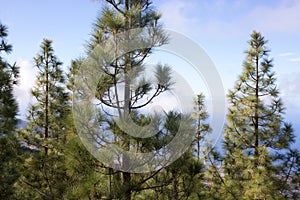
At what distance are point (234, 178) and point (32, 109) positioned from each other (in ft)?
18.0

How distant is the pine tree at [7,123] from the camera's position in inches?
191

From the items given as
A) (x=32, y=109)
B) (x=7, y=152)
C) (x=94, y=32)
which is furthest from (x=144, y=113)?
(x=32, y=109)

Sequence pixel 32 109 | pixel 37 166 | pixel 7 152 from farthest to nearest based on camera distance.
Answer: pixel 32 109, pixel 37 166, pixel 7 152

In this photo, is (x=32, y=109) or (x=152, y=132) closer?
(x=152, y=132)

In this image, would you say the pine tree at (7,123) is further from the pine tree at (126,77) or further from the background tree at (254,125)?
the background tree at (254,125)

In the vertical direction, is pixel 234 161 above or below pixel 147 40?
below

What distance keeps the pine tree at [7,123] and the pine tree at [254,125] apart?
4581 millimetres

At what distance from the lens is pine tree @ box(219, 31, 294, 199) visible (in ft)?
21.0

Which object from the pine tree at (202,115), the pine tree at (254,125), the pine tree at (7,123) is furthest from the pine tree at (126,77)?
the pine tree at (202,115)

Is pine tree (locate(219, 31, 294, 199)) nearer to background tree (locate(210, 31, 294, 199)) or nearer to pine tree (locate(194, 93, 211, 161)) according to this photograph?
background tree (locate(210, 31, 294, 199))

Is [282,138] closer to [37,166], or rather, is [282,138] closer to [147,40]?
[147,40]

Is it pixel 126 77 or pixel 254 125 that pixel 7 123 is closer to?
pixel 126 77

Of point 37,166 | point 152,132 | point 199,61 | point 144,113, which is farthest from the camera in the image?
point 37,166

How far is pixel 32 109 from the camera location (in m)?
7.58
